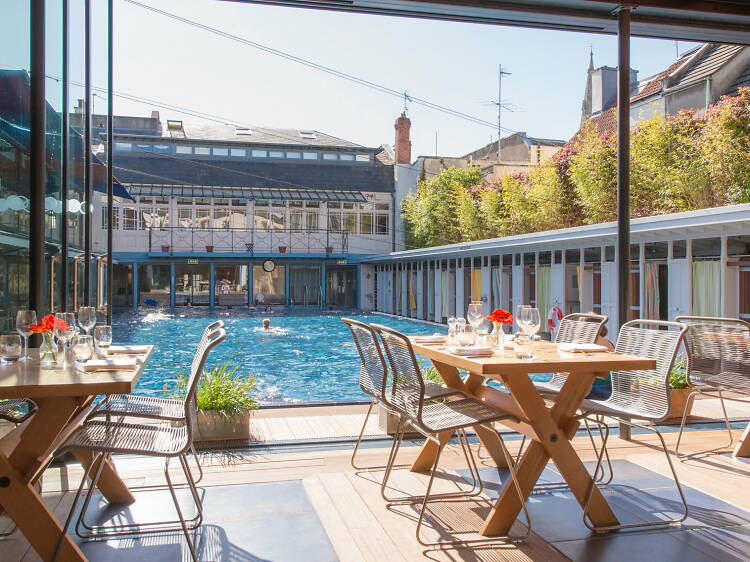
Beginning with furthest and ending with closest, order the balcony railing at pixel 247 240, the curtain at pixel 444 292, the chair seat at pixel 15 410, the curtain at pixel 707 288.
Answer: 1. the balcony railing at pixel 247 240
2. the curtain at pixel 444 292
3. the curtain at pixel 707 288
4. the chair seat at pixel 15 410

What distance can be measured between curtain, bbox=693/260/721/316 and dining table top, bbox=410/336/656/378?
18.5 ft

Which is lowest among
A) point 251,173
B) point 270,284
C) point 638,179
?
point 270,284

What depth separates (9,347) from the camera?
109 inches

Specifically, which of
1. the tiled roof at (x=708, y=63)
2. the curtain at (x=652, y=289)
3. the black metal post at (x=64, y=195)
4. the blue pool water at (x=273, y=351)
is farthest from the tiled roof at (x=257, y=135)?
the black metal post at (x=64, y=195)

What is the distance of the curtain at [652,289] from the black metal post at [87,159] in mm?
7512

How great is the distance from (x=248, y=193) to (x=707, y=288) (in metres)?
19.9

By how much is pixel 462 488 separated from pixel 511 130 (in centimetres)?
2497

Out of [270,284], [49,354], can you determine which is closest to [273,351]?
[49,354]

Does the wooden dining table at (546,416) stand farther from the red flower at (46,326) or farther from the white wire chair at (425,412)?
the red flower at (46,326)

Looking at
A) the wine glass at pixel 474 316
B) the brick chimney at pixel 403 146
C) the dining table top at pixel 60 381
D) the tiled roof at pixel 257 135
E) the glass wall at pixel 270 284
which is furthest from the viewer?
A: the tiled roof at pixel 257 135

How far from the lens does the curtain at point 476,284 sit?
1511cm

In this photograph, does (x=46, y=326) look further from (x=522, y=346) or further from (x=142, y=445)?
(x=522, y=346)

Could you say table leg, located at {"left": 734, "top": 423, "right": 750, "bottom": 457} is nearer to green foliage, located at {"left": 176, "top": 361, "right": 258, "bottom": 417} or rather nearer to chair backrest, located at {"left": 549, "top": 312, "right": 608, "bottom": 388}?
chair backrest, located at {"left": 549, "top": 312, "right": 608, "bottom": 388}

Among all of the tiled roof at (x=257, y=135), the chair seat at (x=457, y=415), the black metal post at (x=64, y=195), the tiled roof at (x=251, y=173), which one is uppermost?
the tiled roof at (x=257, y=135)
